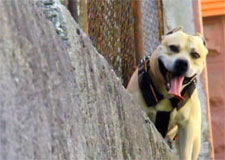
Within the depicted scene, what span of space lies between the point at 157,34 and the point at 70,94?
391cm

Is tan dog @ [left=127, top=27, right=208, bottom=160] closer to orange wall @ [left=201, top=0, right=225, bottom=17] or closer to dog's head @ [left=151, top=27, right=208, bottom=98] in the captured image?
dog's head @ [left=151, top=27, right=208, bottom=98]

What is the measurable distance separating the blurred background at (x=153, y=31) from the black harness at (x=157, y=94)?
35cm

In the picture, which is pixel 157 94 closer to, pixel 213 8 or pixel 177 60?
pixel 177 60

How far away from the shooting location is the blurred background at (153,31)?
185 inches

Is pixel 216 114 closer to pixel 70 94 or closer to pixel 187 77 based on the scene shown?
pixel 187 77

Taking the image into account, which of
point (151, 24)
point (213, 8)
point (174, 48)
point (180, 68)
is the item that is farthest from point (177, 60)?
Answer: point (213, 8)

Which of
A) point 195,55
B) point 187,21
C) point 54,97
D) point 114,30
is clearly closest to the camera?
point 54,97

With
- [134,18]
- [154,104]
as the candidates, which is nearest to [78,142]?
[154,104]

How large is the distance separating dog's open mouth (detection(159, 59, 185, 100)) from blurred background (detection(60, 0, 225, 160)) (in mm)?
418

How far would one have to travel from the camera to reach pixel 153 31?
5.88m

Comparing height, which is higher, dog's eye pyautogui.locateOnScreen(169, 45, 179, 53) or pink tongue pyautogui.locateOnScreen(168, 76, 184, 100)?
dog's eye pyautogui.locateOnScreen(169, 45, 179, 53)

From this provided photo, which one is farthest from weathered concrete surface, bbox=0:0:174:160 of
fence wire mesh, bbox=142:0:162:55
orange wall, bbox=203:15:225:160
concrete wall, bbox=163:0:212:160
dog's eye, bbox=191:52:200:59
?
orange wall, bbox=203:15:225:160

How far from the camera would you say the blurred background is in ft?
15.4

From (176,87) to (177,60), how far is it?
192 millimetres
